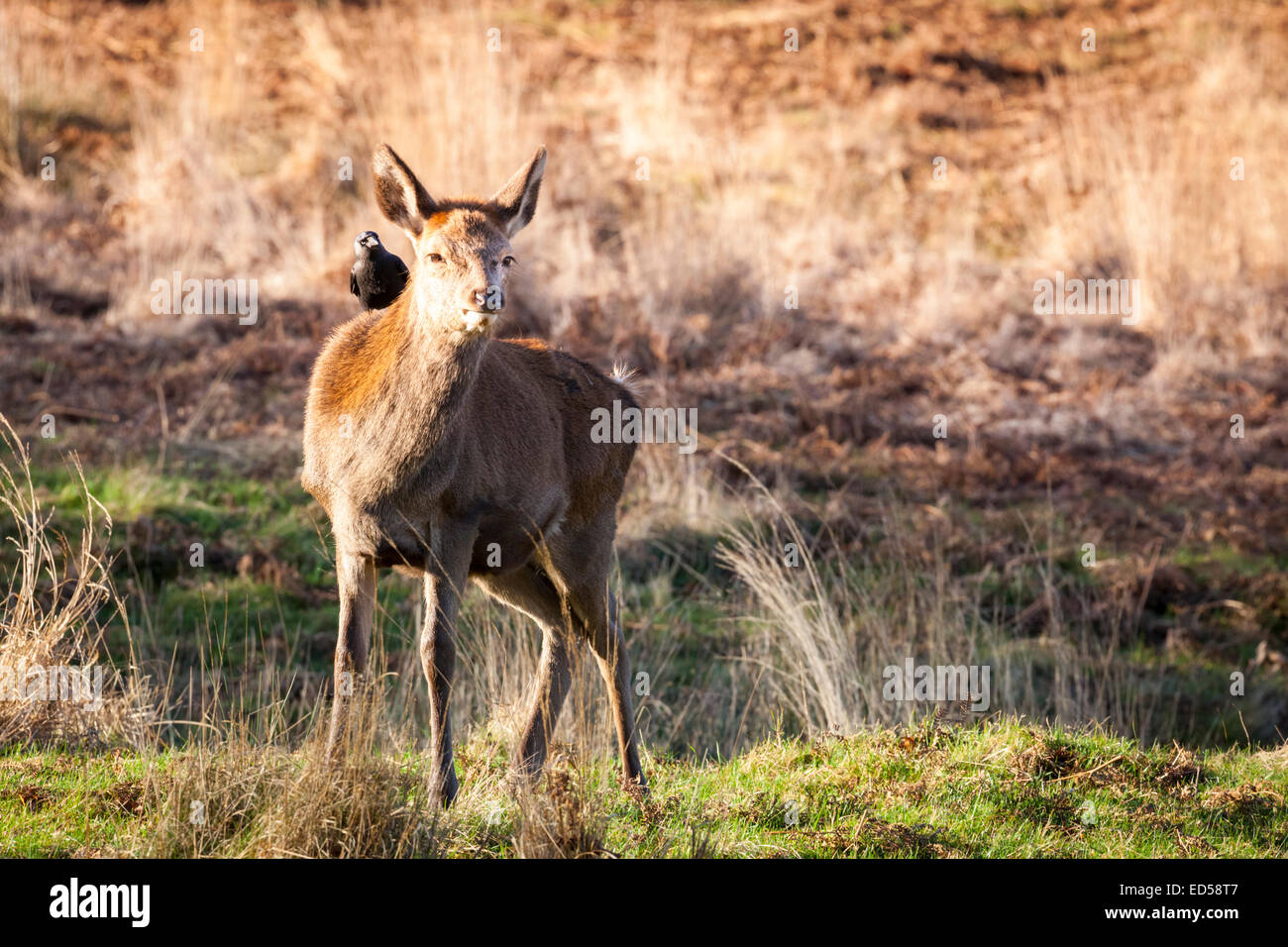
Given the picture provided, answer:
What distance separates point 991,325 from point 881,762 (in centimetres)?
1095

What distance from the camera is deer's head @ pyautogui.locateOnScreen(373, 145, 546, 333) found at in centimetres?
645

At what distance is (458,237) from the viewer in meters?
6.61

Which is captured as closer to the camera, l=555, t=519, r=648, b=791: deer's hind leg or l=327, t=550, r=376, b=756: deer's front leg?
l=327, t=550, r=376, b=756: deer's front leg

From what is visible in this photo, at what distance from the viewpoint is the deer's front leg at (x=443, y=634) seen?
22.0 feet

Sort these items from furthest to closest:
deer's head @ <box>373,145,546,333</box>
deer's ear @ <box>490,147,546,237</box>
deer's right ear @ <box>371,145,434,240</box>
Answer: deer's ear @ <box>490,147,546,237</box>, deer's right ear @ <box>371,145,434,240</box>, deer's head @ <box>373,145,546,333</box>

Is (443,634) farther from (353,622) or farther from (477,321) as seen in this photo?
(477,321)

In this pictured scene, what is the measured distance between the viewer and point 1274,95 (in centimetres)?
2195

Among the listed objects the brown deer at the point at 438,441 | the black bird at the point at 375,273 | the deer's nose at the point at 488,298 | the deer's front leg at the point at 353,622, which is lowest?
the deer's front leg at the point at 353,622

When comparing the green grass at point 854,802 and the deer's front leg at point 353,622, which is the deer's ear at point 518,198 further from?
the green grass at point 854,802

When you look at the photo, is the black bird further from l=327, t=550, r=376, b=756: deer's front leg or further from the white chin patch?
l=327, t=550, r=376, b=756: deer's front leg

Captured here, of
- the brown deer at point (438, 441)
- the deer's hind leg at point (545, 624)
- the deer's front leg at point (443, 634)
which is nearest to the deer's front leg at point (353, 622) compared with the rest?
the brown deer at point (438, 441)

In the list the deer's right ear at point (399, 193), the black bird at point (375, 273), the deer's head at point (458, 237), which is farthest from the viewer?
the black bird at point (375, 273)

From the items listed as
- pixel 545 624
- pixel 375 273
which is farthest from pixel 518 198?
pixel 545 624

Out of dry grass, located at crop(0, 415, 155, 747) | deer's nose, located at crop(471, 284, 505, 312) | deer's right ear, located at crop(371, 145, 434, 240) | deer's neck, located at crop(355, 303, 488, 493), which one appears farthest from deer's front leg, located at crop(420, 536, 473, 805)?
dry grass, located at crop(0, 415, 155, 747)
